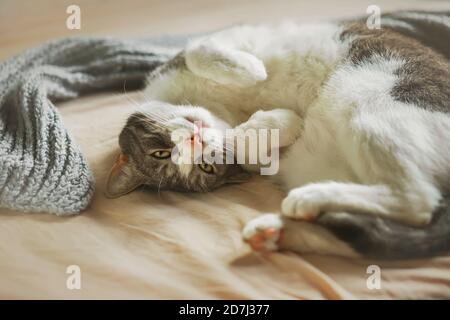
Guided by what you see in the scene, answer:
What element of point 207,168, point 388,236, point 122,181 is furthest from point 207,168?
point 388,236

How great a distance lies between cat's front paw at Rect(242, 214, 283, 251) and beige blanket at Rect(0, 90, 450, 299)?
0.02 metres

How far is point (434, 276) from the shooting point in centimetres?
96

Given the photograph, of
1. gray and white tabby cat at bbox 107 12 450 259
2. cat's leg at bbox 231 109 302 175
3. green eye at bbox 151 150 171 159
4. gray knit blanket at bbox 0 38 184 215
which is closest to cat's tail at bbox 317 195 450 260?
gray and white tabby cat at bbox 107 12 450 259

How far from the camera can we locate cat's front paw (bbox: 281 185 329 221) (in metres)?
1.04

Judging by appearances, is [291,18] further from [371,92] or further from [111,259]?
[111,259]

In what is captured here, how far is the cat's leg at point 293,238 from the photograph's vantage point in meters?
1.01

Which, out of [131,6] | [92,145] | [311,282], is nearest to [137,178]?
[92,145]

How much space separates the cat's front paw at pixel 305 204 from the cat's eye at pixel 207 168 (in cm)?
28

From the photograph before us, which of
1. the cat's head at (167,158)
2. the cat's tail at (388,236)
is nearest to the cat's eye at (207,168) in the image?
the cat's head at (167,158)

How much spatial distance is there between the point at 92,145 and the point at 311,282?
2.76 ft

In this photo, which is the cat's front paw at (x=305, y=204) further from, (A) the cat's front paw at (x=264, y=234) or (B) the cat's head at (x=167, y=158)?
(B) the cat's head at (x=167, y=158)

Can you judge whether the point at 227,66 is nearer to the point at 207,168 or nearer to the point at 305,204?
the point at 207,168

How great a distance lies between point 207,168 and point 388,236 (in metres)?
0.51

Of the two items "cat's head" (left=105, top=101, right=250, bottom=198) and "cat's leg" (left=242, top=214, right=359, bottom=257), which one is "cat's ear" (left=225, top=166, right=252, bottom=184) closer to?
"cat's head" (left=105, top=101, right=250, bottom=198)
